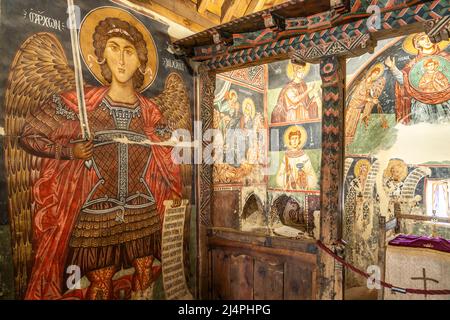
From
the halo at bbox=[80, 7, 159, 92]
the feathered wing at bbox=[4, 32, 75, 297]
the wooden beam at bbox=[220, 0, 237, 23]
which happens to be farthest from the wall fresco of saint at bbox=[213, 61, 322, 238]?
the feathered wing at bbox=[4, 32, 75, 297]

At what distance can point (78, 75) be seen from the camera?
3.84 meters

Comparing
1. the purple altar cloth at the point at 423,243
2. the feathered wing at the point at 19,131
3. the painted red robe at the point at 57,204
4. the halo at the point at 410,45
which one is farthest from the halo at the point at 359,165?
the feathered wing at the point at 19,131

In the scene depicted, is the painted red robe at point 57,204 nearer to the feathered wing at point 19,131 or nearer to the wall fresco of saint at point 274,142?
the feathered wing at point 19,131

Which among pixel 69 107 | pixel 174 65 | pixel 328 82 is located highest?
pixel 174 65

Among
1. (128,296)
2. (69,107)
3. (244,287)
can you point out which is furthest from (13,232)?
(244,287)

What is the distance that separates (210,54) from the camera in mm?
4934

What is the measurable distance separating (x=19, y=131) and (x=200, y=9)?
3536mm

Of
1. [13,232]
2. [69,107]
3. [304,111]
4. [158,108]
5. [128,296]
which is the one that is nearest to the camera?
[13,232]

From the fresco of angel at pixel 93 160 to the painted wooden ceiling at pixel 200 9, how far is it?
554mm

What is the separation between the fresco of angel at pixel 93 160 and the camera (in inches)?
133

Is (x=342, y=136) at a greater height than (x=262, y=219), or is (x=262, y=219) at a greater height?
(x=342, y=136)

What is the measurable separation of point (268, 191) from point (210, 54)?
3889 mm

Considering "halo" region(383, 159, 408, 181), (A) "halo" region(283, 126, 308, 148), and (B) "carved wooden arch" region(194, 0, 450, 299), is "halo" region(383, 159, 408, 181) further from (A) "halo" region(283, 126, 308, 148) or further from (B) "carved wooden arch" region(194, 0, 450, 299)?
(B) "carved wooden arch" region(194, 0, 450, 299)

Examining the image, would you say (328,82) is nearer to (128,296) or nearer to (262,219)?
(128,296)
